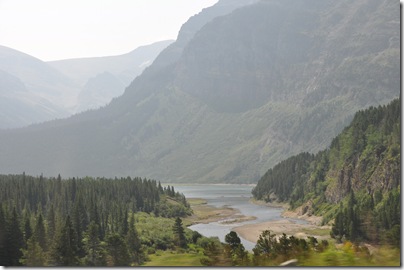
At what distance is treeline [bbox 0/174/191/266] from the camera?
47.9 meters

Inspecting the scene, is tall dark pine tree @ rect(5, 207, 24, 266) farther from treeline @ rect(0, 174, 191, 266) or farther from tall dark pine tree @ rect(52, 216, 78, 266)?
tall dark pine tree @ rect(52, 216, 78, 266)

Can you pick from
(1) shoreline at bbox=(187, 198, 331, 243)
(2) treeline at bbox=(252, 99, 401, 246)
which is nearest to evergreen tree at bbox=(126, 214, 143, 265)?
(1) shoreline at bbox=(187, 198, 331, 243)

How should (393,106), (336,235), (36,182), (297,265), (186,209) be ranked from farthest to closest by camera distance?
(186,209) → (36,182) → (393,106) → (336,235) → (297,265)

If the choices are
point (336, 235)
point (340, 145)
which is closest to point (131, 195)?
point (340, 145)

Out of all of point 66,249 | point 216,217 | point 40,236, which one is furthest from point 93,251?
point 216,217

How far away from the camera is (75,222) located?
71812 mm

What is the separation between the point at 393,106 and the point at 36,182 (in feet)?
304

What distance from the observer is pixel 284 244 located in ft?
116

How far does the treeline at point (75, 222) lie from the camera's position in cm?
4794

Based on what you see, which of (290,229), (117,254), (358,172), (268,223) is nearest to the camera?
(117,254)

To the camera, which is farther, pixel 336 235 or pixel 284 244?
pixel 336 235

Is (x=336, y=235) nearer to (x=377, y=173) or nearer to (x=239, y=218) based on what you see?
(x=377, y=173)

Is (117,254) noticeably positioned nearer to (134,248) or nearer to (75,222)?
(134,248)

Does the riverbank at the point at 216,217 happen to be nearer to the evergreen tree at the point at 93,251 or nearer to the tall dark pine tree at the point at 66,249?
the evergreen tree at the point at 93,251
